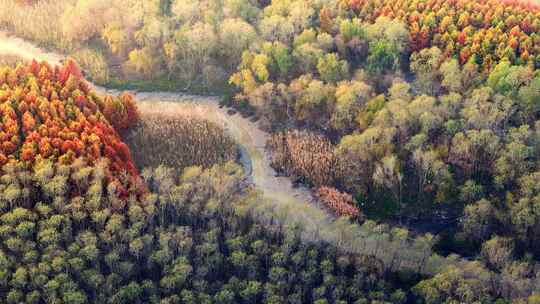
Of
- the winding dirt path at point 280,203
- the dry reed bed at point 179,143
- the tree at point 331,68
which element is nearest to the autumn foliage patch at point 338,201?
the winding dirt path at point 280,203

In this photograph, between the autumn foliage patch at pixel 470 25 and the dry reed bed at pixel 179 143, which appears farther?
the autumn foliage patch at pixel 470 25

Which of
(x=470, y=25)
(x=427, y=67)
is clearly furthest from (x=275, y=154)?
(x=470, y=25)

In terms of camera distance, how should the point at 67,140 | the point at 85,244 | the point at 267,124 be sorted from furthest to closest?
→ the point at 267,124 → the point at 67,140 → the point at 85,244

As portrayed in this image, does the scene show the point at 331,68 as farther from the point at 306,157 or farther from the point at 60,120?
the point at 60,120

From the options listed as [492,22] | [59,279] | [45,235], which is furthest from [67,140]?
[492,22]

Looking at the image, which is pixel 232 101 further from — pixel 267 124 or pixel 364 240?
pixel 364 240

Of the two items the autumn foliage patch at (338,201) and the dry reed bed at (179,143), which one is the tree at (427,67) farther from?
the dry reed bed at (179,143)
